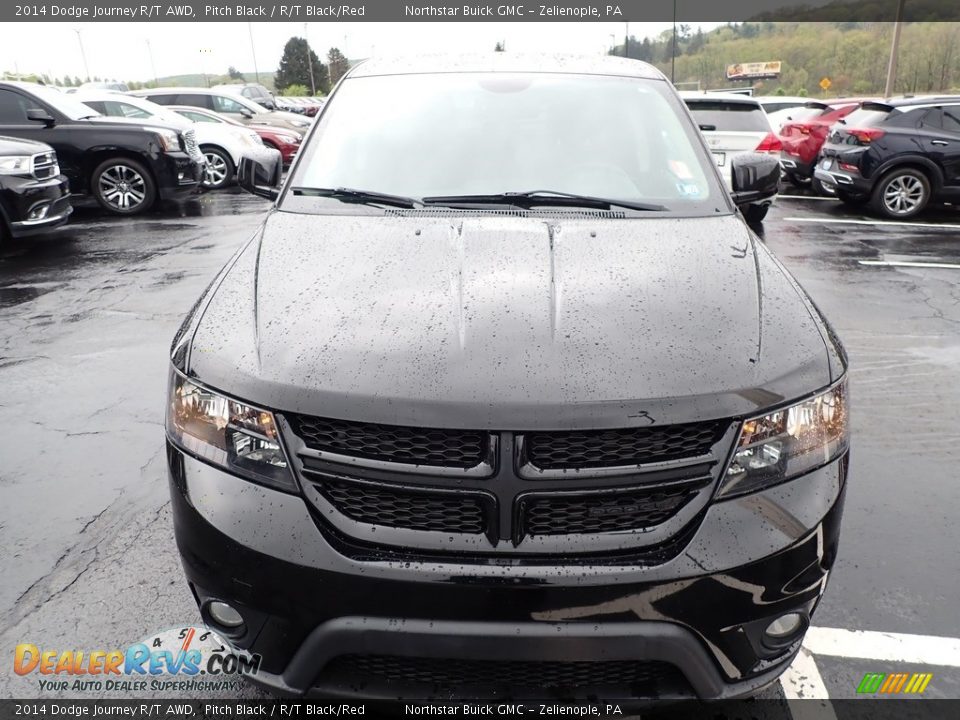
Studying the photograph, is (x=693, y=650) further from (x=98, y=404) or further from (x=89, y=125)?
(x=89, y=125)

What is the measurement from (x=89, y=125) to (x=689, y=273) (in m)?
9.99

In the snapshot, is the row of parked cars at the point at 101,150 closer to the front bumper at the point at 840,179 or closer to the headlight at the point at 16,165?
the headlight at the point at 16,165

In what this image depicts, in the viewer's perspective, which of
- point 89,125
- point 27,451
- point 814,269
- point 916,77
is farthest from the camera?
point 916,77

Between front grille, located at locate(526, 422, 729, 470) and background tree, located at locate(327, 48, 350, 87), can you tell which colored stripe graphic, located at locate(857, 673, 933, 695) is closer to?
front grille, located at locate(526, 422, 729, 470)

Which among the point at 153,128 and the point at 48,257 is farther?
the point at 153,128

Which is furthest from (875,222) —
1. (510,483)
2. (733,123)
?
(510,483)

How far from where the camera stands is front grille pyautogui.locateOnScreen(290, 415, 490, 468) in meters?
1.62

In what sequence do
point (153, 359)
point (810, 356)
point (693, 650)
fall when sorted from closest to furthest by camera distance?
1. point (693, 650)
2. point (810, 356)
3. point (153, 359)

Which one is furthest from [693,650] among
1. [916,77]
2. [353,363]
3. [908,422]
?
[916,77]

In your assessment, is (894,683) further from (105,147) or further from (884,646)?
(105,147)

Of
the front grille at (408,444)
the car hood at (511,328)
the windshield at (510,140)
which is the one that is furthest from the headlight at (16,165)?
the front grille at (408,444)

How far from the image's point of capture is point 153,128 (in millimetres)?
10117

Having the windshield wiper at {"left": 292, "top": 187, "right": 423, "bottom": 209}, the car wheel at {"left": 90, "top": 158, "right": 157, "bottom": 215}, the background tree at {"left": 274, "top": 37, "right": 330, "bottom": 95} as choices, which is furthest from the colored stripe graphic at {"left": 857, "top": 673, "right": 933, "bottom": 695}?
the background tree at {"left": 274, "top": 37, "right": 330, "bottom": 95}

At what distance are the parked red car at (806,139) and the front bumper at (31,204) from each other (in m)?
10.4
